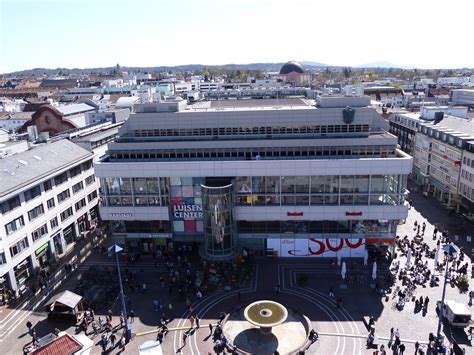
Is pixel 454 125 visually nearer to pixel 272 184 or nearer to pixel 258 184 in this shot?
pixel 272 184

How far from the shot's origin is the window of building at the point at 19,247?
5266 centimetres

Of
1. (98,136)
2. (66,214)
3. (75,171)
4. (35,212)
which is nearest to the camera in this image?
(35,212)

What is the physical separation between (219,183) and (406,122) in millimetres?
69069

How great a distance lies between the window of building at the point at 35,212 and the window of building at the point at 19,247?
3.31 m

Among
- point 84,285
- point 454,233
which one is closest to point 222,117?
point 84,285

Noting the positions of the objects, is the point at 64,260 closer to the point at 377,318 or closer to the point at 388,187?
the point at 377,318

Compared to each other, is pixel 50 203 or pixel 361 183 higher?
pixel 361 183

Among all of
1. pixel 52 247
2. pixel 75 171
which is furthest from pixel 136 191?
pixel 75 171

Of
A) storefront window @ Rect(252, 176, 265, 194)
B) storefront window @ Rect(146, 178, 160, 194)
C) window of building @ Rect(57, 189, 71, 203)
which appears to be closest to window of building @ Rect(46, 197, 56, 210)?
window of building @ Rect(57, 189, 71, 203)

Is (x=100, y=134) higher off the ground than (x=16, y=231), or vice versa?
(x=100, y=134)

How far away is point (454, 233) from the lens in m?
68.1

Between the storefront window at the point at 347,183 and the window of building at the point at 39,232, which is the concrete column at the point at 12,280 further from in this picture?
the storefront window at the point at 347,183

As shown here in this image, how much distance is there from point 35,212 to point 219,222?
2749 cm

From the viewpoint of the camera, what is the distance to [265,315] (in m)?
42.5
